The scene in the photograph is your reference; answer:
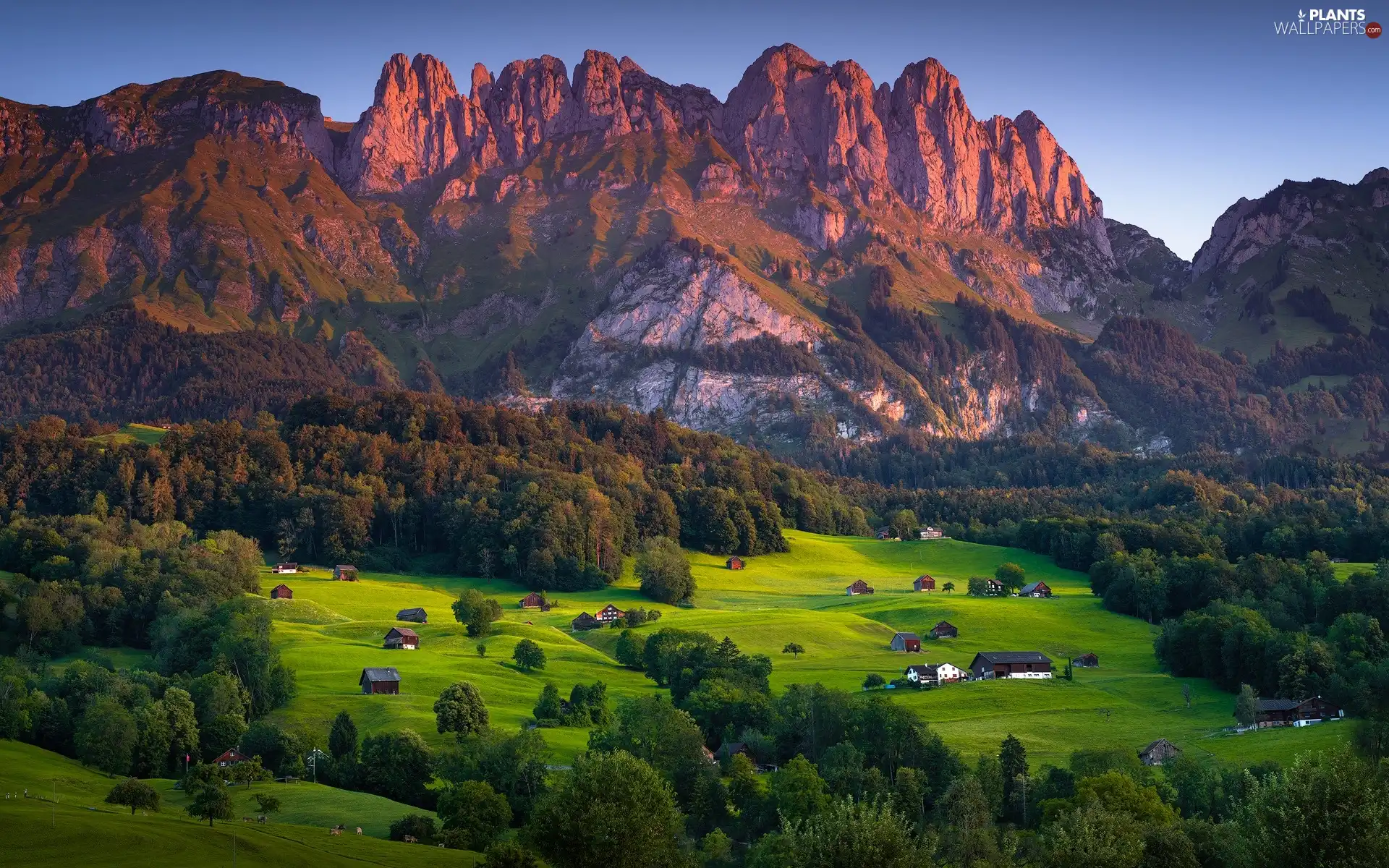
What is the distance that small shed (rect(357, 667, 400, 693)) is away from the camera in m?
93.3

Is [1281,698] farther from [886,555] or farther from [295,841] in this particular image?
[886,555]

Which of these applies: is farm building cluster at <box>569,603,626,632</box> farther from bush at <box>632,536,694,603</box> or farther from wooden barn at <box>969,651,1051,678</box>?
wooden barn at <box>969,651,1051,678</box>

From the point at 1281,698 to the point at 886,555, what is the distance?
3948 inches

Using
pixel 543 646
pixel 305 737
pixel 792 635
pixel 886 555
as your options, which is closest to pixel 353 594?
pixel 543 646

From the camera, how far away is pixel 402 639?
112188 mm

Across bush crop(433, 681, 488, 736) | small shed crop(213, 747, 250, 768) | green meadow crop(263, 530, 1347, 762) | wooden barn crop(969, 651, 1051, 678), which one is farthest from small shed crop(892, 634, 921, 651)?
small shed crop(213, 747, 250, 768)

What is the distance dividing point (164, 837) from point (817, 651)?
215 ft

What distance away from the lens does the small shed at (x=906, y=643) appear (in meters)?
116

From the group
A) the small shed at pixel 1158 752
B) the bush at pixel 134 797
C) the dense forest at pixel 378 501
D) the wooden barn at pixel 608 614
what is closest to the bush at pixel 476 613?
the wooden barn at pixel 608 614

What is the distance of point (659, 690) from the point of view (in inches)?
3920

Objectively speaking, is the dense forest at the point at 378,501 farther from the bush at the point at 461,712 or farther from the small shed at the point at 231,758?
the small shed at the point at 231,758

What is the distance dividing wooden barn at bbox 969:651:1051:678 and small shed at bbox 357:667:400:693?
43237mm

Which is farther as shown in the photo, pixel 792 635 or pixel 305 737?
pixel 792 635

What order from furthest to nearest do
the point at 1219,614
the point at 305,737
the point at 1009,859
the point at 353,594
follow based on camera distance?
1. the point at 353,594
2. the point at 1219,614
3. the point at 305,737
4. the point at 1009,859
